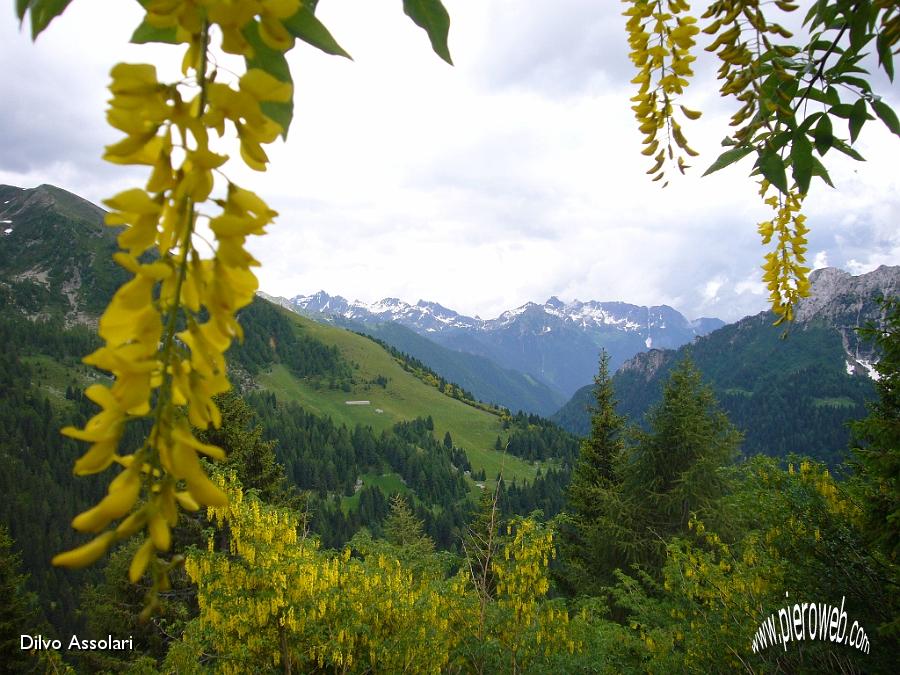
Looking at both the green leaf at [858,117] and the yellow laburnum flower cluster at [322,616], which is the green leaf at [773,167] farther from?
the yellow laburnum flower cluster at [322,616]

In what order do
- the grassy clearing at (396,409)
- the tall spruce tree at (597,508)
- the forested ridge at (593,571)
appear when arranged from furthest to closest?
the grassy clearing at (396,409) → the tall spruce tree at (597,508) → the forested ridge at (593,571)

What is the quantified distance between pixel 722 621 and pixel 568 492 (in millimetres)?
20340

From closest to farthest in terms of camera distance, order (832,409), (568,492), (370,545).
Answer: (370,545) < (568,492) < (832,409)

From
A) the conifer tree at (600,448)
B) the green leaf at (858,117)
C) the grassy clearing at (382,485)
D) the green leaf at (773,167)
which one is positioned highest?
the green leaf at (858,117)

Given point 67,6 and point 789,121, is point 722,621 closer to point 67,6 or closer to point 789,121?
point 789,121

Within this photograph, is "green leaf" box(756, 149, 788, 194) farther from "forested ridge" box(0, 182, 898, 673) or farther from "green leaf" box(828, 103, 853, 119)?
"forested ridge" box(0, 182, 898, 673)

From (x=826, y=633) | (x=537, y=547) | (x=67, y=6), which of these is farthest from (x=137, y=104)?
(x=537, y=547)

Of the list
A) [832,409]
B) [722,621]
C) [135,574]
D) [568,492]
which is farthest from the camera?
[832,409]

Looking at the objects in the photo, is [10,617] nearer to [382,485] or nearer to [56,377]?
[382,485]

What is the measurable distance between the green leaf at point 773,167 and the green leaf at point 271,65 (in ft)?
5.88

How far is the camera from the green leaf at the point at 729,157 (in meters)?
1.98

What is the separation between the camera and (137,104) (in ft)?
3.04

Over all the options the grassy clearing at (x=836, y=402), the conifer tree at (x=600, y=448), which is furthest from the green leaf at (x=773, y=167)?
the grassy clearing at (x=836, y=402)

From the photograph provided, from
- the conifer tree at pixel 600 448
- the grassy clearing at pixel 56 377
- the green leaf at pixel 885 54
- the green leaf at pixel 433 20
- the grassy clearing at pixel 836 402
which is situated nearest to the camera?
the green leaf at pixel 433 20
